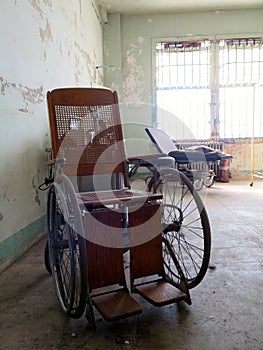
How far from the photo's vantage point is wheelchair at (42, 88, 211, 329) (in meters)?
1.31

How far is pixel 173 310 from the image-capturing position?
140cm

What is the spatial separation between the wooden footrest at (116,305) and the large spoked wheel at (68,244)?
0.32 ft

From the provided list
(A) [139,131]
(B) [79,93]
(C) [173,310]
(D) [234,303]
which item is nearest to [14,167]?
(B) [79,93]

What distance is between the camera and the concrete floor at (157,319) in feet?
3.85

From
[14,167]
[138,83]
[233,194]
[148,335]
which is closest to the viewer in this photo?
[148,335]

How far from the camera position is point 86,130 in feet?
6.12

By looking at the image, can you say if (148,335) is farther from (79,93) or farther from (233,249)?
(79,93)

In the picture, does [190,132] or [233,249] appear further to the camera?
[190,132]

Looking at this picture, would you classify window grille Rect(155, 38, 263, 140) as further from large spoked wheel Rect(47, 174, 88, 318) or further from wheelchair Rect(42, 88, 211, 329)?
large spoked wheel Rect(47, 174, 88, 318)

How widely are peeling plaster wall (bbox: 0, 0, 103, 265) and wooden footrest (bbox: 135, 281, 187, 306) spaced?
95cm

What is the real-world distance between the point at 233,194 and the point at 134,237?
3.47 meters

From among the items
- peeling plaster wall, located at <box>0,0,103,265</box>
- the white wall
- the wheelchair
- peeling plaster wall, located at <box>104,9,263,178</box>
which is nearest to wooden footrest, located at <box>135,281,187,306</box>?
the wheelchair

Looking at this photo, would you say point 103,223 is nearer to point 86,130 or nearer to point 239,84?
point 86,130

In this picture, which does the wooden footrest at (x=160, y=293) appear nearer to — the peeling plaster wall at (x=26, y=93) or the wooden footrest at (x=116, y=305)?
the wooden footrest at (x=116, y=305)
